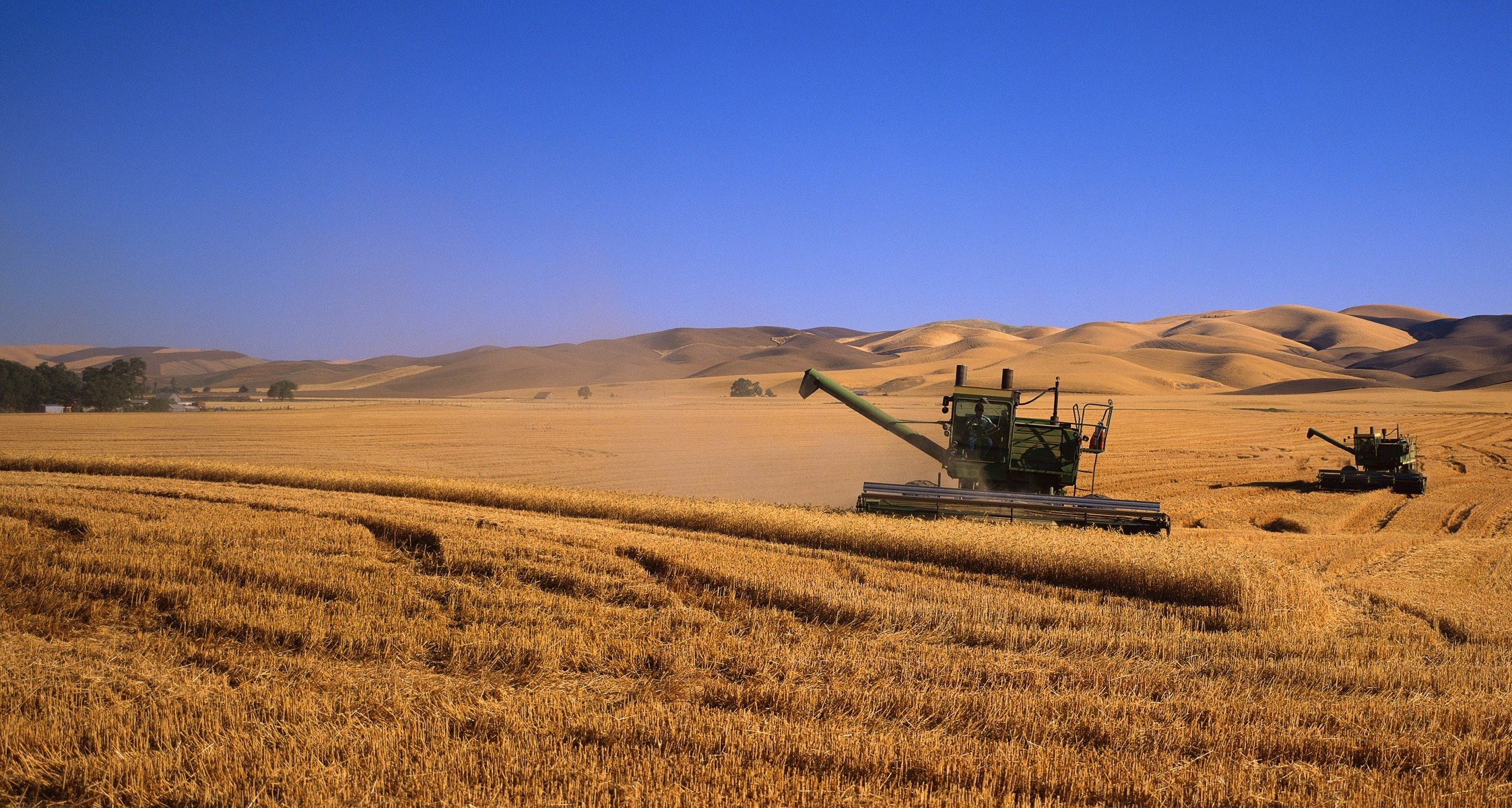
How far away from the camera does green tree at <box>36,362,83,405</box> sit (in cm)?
5806

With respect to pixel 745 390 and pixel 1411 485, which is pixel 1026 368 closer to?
pixel 745 390

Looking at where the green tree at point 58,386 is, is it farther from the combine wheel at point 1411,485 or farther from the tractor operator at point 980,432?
the combine wheel at point 1411,485

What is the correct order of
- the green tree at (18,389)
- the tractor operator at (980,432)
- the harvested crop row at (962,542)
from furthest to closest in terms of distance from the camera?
the green tree at (18,389) < the tractor operator at (980,432) < the harvested crop row at (962,542)

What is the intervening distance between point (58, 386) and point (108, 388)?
260 cm

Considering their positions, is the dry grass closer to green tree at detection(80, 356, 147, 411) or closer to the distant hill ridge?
green tree at detection(80, 356, 147, 411)

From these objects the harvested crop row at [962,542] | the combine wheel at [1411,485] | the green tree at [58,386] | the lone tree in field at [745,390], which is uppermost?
the lone tree in field at [745,390]

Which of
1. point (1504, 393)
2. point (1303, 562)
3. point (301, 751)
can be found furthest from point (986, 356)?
point (301, 751)

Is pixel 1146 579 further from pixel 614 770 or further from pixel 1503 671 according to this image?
pixel 614 770

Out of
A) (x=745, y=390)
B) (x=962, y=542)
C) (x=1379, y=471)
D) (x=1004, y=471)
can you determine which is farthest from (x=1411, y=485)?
(x=745, y=390)

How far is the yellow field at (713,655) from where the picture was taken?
5.13 metres

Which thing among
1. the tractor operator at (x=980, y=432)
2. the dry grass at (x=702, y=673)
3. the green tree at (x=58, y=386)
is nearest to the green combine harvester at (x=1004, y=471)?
the tractor operator at (x=980, y=432)

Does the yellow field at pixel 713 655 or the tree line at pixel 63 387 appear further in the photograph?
the tree line at pixel 63 387

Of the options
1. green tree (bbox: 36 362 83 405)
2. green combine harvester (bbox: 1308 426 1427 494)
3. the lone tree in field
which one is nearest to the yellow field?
green combine harvester (bbox: 1308 426 1427 494)

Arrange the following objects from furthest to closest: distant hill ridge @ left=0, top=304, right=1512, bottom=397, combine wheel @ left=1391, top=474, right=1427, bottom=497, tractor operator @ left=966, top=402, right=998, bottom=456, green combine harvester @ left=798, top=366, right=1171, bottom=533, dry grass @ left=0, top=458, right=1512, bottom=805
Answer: distant hill ridge @ left=0, top=304, right=1512, bottom=397
combine wheel @ left=1391, top=474, right=1427, bottom=497
tractor operator @ left=966, top=402, right=998, bottom=456
green combine harvester @ left=798, top=366, right=1171, bottom=533
dry grass @ left=0, top=458, right=1512, bottom=805
